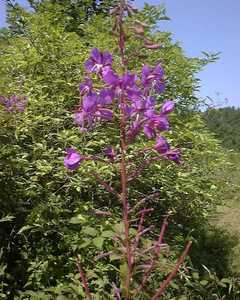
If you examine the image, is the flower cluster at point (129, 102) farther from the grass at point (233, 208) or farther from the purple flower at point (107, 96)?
the grass at point (233, 208)

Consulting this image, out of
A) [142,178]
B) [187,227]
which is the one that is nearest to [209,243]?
[187,227]

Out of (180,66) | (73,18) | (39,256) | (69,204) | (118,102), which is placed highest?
(73,18)

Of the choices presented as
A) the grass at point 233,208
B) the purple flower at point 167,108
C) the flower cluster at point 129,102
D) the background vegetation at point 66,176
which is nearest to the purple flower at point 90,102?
the flower cluster at point 129,102

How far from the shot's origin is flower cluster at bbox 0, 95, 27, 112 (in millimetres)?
3608

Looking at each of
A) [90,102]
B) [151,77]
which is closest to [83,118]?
[90,102]

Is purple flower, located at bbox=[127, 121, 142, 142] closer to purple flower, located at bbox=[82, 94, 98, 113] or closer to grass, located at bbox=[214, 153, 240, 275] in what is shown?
purple flower, located at bbox=[82, 94, 98, 113]

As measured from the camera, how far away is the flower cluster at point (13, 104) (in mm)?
3608

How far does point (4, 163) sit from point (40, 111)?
78 centimetres

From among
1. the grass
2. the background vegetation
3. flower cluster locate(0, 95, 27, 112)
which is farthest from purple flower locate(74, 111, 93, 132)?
the grass

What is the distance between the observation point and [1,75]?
448 centimetres

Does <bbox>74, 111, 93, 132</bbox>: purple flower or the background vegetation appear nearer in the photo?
<bbox>74, 111, 93, 132</bbox>: purple flower

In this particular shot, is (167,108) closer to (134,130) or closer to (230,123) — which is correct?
(134,130)

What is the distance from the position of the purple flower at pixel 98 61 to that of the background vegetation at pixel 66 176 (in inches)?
44.8

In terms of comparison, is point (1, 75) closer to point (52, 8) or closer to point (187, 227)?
point (52, 8)
